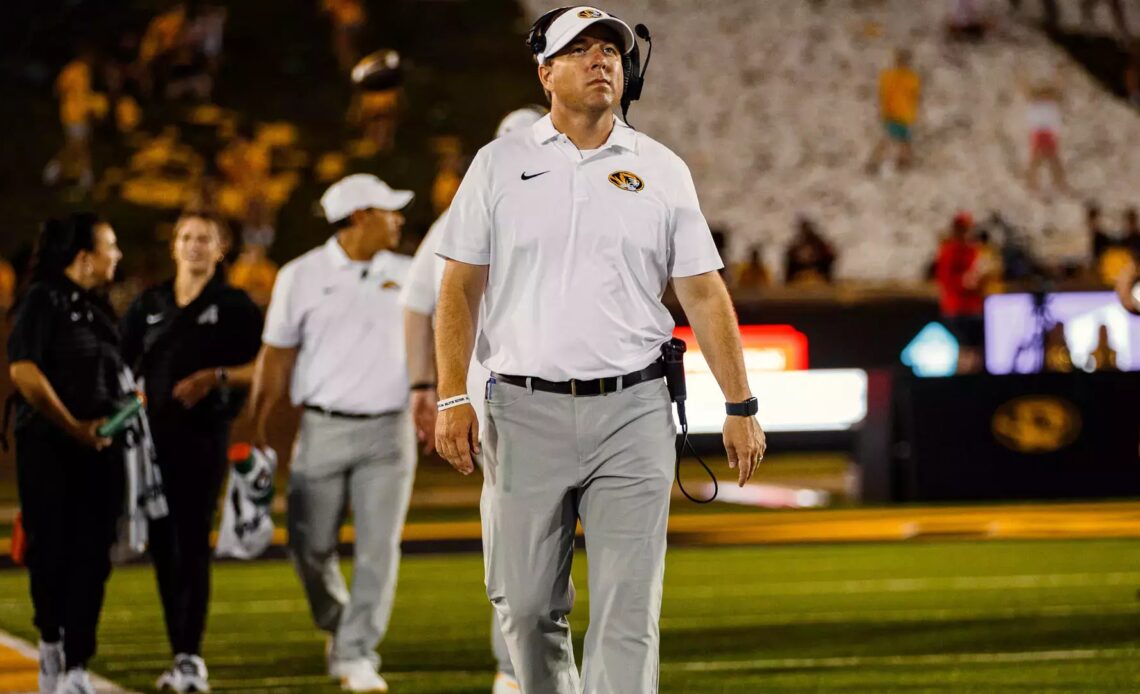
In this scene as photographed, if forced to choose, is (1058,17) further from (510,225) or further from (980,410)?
(510,225)

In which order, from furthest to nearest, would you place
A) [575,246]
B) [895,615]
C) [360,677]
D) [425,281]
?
[895,615] → [360,677] → [425,281] → [575,246]

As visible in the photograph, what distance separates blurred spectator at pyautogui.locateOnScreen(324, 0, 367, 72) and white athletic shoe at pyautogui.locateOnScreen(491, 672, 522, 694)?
27.4 meters

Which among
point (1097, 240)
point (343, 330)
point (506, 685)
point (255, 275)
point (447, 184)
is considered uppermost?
point (447, 184)

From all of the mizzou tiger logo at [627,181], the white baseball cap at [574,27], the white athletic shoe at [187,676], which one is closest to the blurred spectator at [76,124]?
the white athletic shoe at [187,676]

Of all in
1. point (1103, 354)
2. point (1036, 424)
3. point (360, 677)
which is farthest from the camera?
point (1103, 354)

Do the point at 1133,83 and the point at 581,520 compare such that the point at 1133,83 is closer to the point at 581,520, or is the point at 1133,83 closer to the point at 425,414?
the point at 425,414

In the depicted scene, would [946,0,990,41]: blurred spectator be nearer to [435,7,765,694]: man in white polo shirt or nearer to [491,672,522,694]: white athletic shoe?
[491,672,522,694]: white athletic shoe

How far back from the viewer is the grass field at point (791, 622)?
8.47 meters

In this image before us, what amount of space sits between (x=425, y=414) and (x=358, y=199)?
5.72ft

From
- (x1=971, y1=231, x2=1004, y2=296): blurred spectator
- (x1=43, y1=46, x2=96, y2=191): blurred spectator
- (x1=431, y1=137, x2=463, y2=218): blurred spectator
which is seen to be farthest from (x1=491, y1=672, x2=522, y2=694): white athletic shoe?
(x1=43, y1=46, x2=96, y2=191): blurred spectator

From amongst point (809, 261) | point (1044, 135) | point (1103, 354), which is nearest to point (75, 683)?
point (1103, 354)

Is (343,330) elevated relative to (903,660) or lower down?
elevated

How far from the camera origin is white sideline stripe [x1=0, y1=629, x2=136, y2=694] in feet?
27.3

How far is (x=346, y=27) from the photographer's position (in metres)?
34.2
